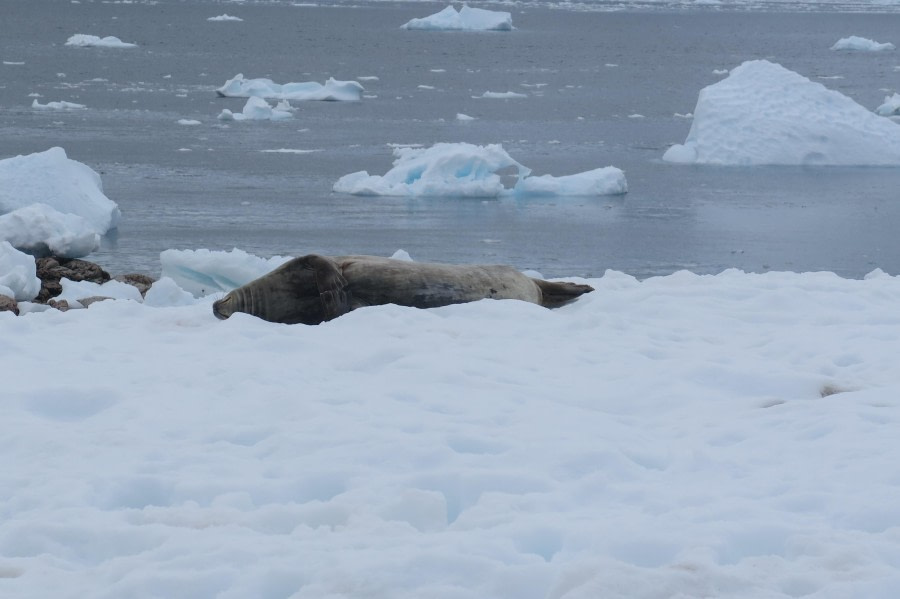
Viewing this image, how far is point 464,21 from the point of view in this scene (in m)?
59.7

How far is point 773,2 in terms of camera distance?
10400cm

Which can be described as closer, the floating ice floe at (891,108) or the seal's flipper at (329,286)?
the seal's flipper at (329,286)

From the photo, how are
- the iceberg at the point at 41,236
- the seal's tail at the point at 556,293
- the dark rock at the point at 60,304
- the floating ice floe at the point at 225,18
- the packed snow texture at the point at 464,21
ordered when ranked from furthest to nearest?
the floating ice floe at the point at 225,18
the packed snow texture at the point at 464,21
the iceberg at the point at 41,236
the dark rock at the point at 60,304
the seal's tail at the point at 556,293

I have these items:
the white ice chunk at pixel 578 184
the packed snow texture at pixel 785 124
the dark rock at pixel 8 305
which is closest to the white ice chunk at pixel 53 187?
the dark rock at pixel 8 305

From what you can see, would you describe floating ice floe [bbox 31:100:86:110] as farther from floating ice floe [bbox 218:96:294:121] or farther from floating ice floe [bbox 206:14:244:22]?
floating ice floe [bbox 206:14:244:22]

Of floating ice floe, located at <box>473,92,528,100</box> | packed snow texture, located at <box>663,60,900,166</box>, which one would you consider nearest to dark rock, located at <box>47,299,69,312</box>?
packed snow texture, located at <box>663,60,900,166</box>

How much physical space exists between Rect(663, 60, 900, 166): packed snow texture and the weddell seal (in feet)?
43.7

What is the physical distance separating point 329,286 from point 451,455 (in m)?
2.06

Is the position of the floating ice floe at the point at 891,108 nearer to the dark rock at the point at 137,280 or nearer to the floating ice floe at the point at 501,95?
the floating ice floe at the point at 501,95

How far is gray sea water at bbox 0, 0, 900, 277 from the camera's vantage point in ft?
41.1

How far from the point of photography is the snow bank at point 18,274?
23.4 ft

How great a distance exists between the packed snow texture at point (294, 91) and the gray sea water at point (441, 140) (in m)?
0.54

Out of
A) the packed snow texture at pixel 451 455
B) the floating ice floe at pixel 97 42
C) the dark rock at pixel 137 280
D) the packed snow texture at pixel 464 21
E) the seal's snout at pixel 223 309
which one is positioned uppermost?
the packed snow texture at pixel 464 21

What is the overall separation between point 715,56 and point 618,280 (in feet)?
146
